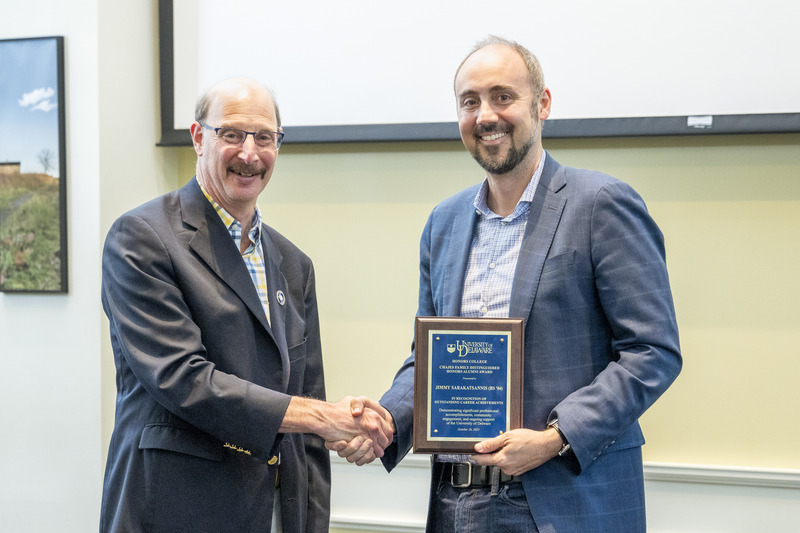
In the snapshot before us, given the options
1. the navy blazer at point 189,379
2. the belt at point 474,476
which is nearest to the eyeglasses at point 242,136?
the navy blazer at point 189,379

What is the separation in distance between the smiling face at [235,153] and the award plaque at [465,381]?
0.58 metres

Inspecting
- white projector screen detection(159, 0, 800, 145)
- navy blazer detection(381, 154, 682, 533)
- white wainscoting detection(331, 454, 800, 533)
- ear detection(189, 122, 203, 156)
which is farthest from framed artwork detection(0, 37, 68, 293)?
navy blazer detection(381, 154, 682, 533)

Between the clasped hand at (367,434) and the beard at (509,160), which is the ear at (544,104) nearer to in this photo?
the beard at (509,160)

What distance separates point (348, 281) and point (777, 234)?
1.51m

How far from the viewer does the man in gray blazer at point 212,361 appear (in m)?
1.72

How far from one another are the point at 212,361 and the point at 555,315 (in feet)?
2.66

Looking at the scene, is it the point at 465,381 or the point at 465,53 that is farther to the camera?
the point at 465,53

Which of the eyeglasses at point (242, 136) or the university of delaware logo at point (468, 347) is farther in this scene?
the eyeglasses at point (242, 136)

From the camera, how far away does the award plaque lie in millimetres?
1665

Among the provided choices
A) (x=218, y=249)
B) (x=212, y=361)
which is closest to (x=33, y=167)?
(x=218, y=249)

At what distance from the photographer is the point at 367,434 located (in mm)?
1918

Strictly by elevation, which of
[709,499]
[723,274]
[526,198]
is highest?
[526,198]

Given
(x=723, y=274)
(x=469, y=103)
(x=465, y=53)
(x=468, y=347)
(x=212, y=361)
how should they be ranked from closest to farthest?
(x=468, y=347)
(x=212, y=361)
(x=469, y=103)
(x=723, y=274)
(x=465, y=53)

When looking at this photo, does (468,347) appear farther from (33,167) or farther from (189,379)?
(33,167)
